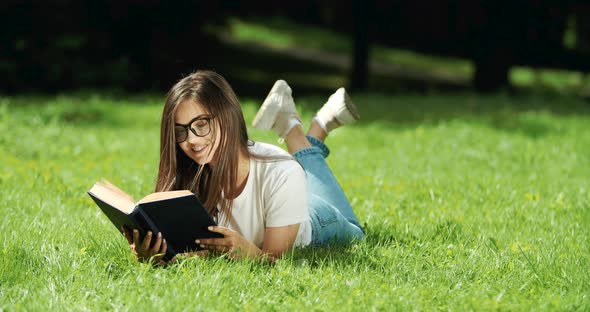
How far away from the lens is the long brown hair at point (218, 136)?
367 centimetres

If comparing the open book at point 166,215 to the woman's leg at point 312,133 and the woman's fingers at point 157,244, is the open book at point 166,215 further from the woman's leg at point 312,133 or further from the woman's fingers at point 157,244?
the woman's leg at point 312,133

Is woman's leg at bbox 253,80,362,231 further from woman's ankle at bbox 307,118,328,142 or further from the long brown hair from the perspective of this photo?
the long brown hair

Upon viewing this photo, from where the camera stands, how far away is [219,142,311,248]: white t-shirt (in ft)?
12.3

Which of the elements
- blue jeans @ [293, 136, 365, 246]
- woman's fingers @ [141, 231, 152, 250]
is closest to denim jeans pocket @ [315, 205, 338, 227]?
blue jeans @ [293, 136, 365, 246]

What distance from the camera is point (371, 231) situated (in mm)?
4730

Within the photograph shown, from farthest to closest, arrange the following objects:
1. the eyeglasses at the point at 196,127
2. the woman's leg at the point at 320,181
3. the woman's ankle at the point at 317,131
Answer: the woman's ankle at the point at 317,131 → the woman's leg at the point at 320,181 → the eyeglasses at the point at 196,127

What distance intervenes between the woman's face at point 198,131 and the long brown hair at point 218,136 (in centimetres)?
2

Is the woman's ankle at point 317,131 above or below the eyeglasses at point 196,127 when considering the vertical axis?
below

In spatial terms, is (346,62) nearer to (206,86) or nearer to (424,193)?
(424,193)

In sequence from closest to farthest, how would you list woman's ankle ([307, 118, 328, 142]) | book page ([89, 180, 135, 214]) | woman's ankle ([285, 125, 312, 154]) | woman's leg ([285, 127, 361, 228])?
book page ([89, 180, 135, 214]) → woman's leg ([285, 127, 361, 228]) → woman's ankle ([285, 125, 312, 154]) → woman's ankle ([307, 118, 328, 142])

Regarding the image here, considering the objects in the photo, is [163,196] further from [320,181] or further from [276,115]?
[276,115]

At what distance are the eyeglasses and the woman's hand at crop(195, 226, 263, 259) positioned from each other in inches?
18.9

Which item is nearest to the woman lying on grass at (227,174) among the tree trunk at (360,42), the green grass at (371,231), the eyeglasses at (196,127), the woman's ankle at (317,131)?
the eyeglasses at (196,127)

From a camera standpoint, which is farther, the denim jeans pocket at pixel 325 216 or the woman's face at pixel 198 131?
the denim jeans pocket at pixel 325 216
